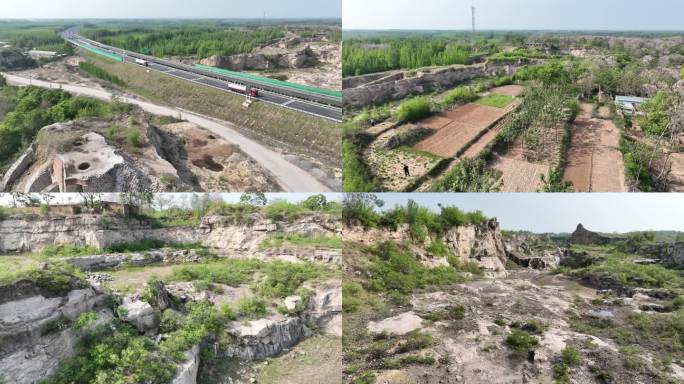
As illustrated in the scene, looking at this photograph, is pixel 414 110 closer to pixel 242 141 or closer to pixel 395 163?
pixel 395 163

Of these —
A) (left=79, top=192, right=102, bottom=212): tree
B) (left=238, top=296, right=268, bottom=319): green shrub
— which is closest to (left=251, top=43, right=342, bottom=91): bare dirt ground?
(left=79, top=192, right=102, bottom=212): tree

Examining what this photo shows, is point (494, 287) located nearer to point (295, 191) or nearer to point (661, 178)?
point (661, 178)

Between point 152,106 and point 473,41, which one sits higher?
point 473,41

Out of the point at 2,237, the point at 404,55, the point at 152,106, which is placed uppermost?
the point at 404,55

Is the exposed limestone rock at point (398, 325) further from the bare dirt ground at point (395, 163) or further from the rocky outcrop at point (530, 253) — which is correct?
the rocky outcrop at point (530, 253)

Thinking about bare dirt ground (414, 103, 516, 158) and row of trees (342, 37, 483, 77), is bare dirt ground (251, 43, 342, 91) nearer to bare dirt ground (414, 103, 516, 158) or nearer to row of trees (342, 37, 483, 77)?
row of trees (342, 37, 483, 77)

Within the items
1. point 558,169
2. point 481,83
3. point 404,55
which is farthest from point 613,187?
point 404,55

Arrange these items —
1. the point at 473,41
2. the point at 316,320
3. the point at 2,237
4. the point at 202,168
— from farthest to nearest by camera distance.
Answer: the point at 473,41 < the point at 202,168 < the point at 2,237 < the point at 316,320

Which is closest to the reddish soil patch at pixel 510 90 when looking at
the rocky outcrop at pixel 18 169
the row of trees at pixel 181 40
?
the rocky outcrop at pixel 18 169
